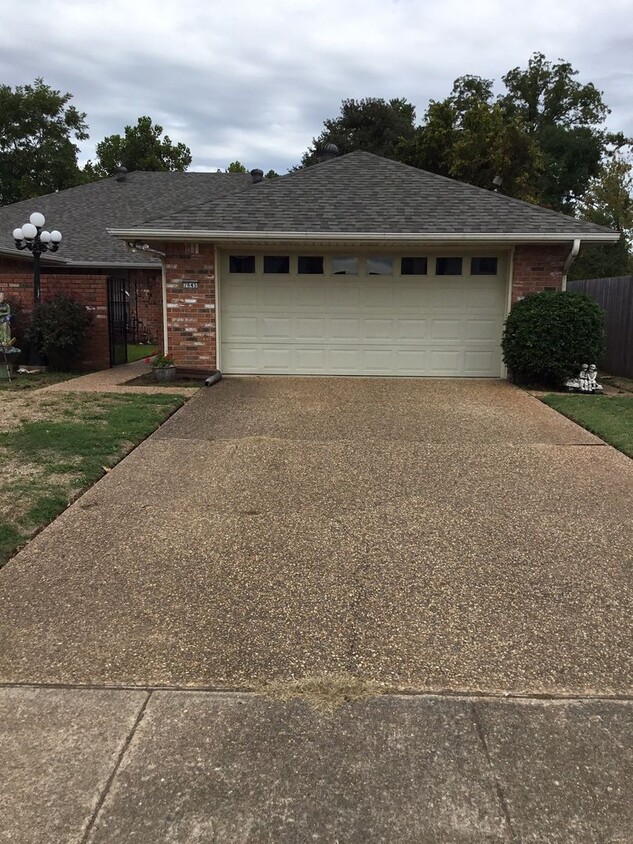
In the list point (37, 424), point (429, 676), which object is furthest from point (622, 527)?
point (37, 424)

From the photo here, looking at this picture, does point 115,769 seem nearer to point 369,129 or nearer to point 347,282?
point 347,282

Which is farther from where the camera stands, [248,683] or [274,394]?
[274,394]

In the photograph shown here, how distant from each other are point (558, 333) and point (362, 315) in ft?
11.5

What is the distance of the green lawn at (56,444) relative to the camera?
194 inches

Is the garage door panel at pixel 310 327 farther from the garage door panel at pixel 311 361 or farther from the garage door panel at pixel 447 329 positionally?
the garage door panel at pixel 447 329

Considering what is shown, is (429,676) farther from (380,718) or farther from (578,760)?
(578,760)

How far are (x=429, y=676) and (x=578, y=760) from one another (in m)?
0.70

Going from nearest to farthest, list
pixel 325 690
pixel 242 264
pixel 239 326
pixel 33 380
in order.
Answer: pixel 325 690 → pixel 33 380 → pixel 242 264 → pixel 239 326

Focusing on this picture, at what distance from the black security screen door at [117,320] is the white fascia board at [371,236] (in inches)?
98.6

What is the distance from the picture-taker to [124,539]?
449 cm

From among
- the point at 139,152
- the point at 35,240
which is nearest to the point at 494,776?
the point at 35,240

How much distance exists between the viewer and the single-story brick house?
1176 centimetres

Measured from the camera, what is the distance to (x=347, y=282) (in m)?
12.3

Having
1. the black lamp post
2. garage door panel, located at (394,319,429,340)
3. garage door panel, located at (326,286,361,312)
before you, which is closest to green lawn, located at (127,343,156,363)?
the black lamp post
